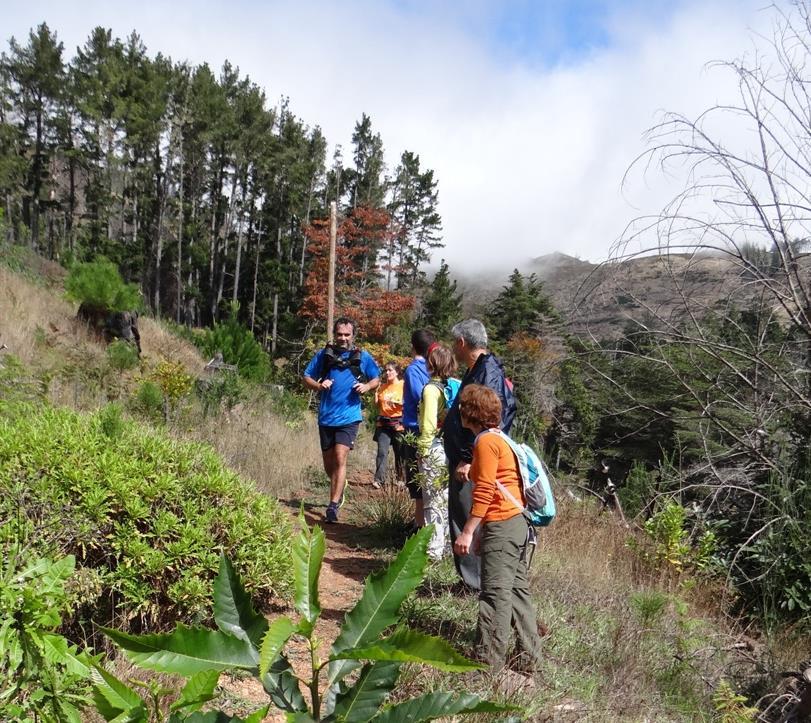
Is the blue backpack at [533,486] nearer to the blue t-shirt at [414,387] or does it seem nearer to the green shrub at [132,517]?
the green shrub at [132,517]

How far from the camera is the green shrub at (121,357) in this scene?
30.4ft

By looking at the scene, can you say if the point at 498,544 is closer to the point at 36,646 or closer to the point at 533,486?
the point at 533,486

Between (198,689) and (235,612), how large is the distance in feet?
0.46

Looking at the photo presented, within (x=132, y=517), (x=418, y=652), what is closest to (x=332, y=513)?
(x=132, y=517)

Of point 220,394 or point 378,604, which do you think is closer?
point 378,604

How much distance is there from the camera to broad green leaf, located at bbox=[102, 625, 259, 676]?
0.87 m

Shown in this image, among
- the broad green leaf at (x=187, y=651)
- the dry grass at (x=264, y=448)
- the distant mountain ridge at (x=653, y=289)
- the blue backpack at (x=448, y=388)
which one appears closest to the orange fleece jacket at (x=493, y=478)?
the distant mountain ridge at (x=653, y=289)

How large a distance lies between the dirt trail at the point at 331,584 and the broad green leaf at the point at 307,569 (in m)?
0.82

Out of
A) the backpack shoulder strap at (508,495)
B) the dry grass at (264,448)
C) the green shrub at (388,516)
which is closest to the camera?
the backpack shoulder strap at (508,495)

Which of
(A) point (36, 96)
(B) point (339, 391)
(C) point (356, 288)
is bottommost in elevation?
(B) point (339, 391)

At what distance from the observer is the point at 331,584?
4270 millimetres

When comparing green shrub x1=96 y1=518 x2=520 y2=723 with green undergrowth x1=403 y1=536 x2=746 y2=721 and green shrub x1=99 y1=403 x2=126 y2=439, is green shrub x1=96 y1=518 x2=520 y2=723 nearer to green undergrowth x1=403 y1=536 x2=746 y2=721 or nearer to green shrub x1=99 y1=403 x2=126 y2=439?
green undergrowth x1=403 y1=536 x2=746 y2=721

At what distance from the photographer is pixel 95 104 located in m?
33.8

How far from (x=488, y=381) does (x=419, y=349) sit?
1.65 m
